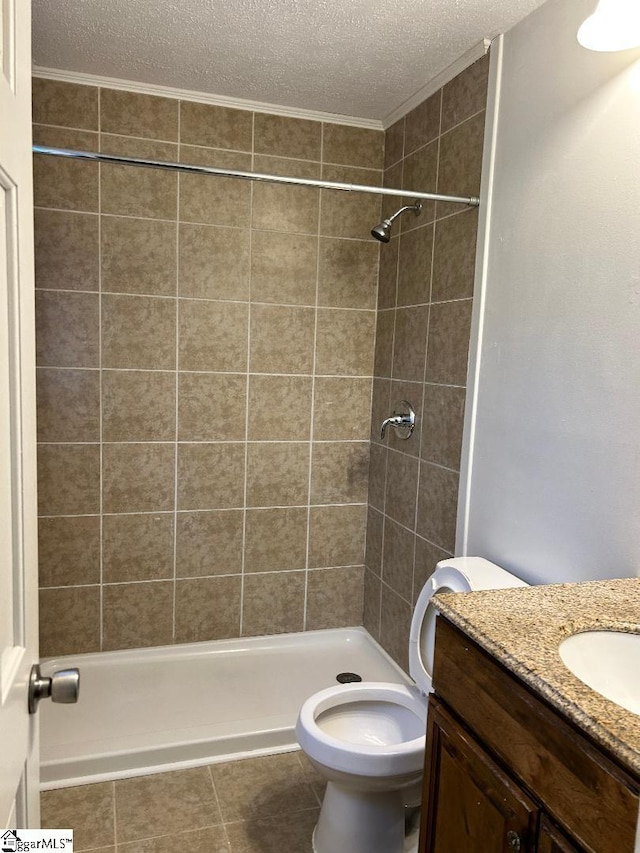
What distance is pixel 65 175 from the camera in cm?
235

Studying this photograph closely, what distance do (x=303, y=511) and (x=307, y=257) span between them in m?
1.11

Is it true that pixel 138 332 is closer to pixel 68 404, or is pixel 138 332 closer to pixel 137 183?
pixel 68 404

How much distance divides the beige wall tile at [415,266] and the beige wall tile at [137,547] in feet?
4.41

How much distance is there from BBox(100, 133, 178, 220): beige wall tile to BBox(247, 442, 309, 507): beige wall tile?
3.40 ft

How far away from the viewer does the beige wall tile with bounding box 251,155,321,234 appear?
2580mm

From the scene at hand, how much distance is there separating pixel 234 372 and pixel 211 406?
0.17 m

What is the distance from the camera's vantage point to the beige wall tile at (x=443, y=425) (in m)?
2.12

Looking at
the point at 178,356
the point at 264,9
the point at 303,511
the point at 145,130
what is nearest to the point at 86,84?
the point at 145,130

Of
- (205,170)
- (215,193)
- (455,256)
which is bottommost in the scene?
(455,256)

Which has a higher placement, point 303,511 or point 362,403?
point 362,403

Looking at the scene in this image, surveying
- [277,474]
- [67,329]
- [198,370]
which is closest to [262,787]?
[277,474]

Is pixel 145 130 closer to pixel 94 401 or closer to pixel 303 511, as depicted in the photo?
pixel 94 401

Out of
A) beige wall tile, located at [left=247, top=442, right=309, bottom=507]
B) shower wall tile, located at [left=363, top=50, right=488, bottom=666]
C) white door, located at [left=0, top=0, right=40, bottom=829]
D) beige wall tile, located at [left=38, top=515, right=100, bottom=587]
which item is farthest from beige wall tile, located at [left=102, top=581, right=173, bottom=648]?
white door, located at [left=0, top=0, right=40, bottom=829]

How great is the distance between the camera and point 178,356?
2555 millimetres
